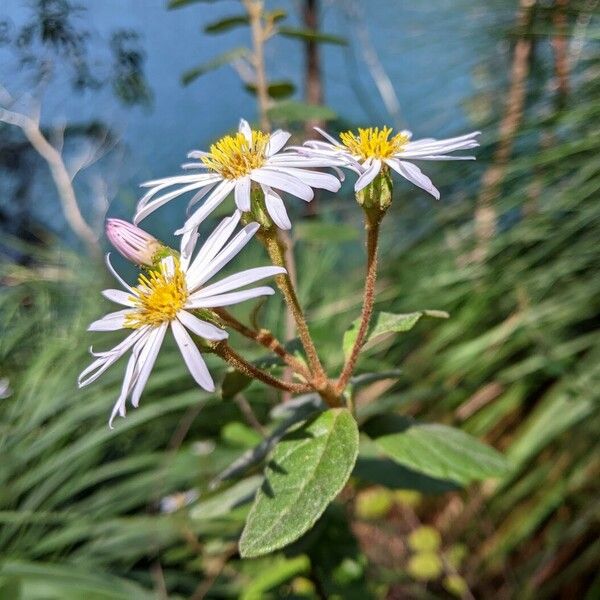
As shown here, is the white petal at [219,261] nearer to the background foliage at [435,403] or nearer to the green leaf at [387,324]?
the green leaf at [387,324]

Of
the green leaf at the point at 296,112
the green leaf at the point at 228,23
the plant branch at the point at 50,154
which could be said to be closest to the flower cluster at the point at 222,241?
the green leaf at the point at 296,112

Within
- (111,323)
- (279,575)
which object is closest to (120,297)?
(111,323)

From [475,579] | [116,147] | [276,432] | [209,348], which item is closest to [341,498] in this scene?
[276,432]

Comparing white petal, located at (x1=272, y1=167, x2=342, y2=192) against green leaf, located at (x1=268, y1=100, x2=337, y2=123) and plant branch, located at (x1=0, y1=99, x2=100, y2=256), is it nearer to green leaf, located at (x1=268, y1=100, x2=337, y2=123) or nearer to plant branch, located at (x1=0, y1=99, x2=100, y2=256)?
green leaf, located at (x1=268, y1=100, x2=337, y2=123)

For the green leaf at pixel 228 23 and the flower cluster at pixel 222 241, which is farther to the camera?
the green leaf at pixel 228 23

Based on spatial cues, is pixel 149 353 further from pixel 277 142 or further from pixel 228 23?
pixel 228 23

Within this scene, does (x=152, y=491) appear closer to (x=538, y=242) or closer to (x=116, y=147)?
(x=538, y=242)

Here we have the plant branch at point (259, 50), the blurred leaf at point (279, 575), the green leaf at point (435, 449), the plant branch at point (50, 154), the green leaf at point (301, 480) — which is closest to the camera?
the green leaf at point (301, 480)
